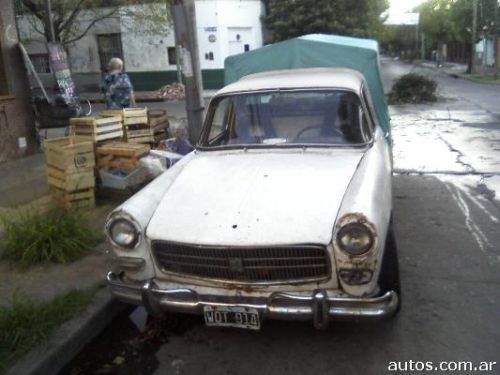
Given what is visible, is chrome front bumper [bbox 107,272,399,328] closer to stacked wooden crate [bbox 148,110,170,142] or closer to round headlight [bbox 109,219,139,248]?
round headlight [bbox 109,219,139,248]

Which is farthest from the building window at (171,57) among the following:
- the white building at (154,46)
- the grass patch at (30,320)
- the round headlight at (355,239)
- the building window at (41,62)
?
the round headlight at (355,239)

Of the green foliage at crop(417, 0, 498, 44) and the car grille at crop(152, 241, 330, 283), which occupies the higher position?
the green foliage at crop(417, 0, 498, 44)

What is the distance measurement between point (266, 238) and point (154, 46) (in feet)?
80.2

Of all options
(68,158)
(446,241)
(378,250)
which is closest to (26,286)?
(68,158)

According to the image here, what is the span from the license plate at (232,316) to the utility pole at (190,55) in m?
4.04

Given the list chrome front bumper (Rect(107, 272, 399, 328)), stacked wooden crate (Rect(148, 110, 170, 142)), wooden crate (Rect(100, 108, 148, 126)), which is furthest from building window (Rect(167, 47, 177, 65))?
chrome front bumper (Rect(107, 272, 399, 328))

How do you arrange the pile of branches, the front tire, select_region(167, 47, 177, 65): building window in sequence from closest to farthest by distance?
the front tire
the pile of branches
select_region(167, 47, 177, 65): building window

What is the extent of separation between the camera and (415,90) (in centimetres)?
1836

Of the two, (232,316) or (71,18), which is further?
(71,18)

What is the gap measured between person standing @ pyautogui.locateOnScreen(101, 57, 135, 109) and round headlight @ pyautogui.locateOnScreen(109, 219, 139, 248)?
5392 mm

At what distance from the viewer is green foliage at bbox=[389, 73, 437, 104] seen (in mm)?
18297

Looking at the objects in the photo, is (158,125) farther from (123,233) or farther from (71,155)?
(123,233)

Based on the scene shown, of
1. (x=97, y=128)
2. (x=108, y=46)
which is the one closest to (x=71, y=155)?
(x=97, y=128)

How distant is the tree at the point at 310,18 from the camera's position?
27.0 metres
